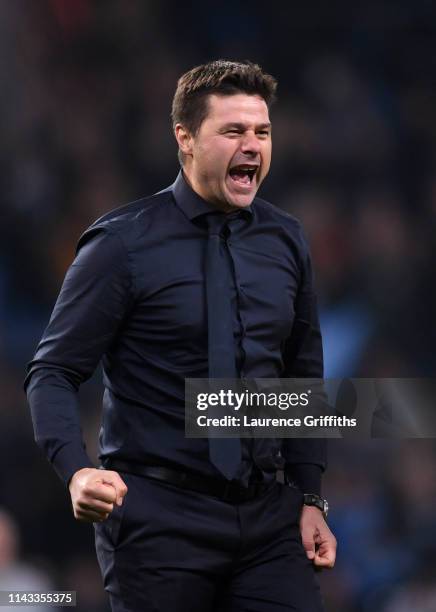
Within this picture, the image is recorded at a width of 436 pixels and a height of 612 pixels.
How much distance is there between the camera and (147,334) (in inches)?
81.6

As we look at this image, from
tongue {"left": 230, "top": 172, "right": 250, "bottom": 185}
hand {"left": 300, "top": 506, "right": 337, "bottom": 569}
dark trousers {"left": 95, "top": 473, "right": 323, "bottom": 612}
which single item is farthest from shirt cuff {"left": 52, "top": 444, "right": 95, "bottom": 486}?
tongue {"left": 230, "top": 172, "right": 250, "bottom": 185}

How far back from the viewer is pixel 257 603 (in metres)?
2.01

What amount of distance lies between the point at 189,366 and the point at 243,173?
1.22ft

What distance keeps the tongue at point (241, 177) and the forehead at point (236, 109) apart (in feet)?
0.32

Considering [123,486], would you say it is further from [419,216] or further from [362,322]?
[419,216]

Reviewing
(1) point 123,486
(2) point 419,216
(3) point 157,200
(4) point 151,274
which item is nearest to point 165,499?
(1) point 123,486

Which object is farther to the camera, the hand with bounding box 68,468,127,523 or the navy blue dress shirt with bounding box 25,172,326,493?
the navy blue dress shirt with bounding box 25,172,326,493

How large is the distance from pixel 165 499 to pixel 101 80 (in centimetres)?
280

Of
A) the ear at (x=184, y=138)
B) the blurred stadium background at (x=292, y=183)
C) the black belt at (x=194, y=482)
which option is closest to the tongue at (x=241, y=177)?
the ear at (x=184, y=138)

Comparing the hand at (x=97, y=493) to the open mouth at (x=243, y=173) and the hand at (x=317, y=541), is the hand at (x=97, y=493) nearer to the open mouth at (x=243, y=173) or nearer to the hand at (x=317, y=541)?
Answer: the hand at (x=317, y=541)

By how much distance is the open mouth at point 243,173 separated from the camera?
214 cm

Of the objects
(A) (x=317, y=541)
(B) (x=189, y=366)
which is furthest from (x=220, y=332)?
(A) (x=317, y=541)

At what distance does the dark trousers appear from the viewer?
78.3 inches

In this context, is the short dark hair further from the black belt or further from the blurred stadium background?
the blurred stadium background
